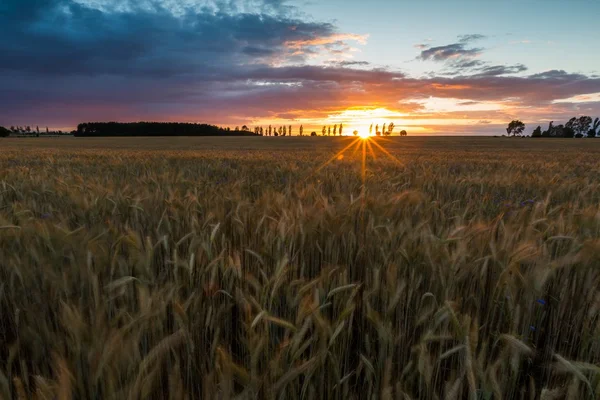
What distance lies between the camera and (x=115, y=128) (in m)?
95.2

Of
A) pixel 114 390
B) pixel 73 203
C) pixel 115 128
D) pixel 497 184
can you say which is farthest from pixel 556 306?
pixel 115 128

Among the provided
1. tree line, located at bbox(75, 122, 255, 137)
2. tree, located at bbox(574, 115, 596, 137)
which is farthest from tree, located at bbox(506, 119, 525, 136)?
tree line, located at bbox(75, 122, 255, 137)

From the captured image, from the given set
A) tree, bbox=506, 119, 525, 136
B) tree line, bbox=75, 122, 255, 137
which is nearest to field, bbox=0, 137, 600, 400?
tree line, bbox=75, 122, 255, 137

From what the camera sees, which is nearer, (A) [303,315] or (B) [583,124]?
(A) [303,315]

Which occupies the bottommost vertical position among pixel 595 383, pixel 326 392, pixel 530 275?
pixel 326 392

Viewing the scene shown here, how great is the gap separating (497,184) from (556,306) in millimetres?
4033

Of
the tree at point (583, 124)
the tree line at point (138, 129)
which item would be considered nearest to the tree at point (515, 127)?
the tree at point (583, 124)

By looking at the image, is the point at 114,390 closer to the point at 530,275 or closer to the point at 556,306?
the point at 530,275

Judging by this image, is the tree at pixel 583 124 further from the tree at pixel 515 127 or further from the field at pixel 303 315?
the field at pixel 303 315

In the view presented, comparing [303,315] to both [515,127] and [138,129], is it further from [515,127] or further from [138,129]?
[515,127]

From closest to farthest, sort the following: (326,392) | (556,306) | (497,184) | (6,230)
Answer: (326,392)
(556,306)
(6,230)
(497,184)

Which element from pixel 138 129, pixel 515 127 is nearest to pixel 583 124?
pixel 515 127

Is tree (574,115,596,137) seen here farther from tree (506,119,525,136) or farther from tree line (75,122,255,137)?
tree line (75,122,255,137)

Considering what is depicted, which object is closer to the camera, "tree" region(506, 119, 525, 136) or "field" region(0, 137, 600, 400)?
"field" region(0, 137, 600, 400)
